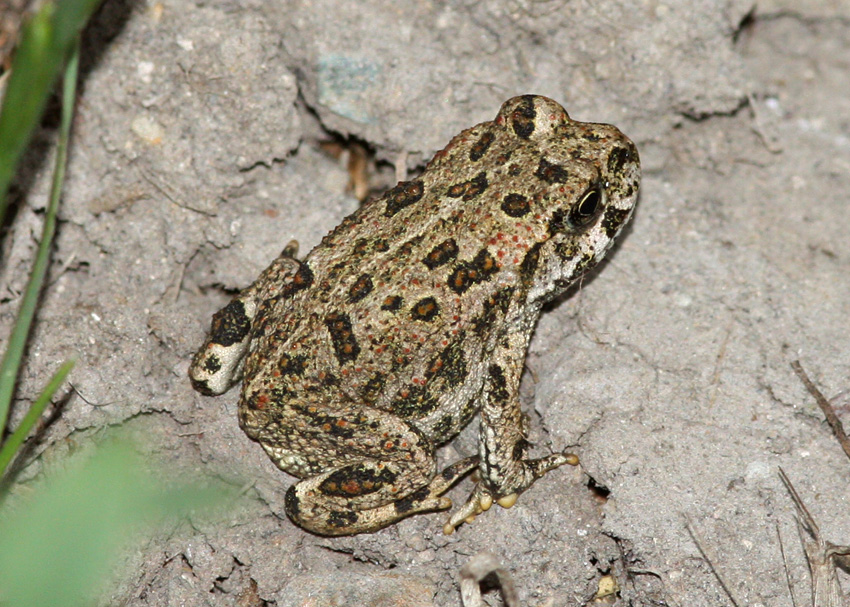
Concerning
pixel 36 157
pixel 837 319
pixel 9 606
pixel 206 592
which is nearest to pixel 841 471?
pixel 837 319

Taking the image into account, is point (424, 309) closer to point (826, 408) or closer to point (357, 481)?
point (357, 481)

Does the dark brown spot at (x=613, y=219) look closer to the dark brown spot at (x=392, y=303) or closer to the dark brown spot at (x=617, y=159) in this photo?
the dark brown spot at (x=617, y=159)

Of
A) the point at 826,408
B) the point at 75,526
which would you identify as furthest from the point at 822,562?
the point at 75,526

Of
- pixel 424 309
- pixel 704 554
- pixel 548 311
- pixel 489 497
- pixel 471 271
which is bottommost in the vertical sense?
pixel 704 554

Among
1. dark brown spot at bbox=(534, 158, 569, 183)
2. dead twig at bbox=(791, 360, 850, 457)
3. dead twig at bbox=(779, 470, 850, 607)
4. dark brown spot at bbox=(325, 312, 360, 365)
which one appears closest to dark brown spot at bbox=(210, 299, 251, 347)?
dark brown spot at bbox=(325, 312, 360, 365)

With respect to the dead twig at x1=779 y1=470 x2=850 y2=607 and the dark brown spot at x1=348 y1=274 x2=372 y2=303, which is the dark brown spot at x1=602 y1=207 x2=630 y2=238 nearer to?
the dark brown spot at x1=348 y1=274 x2=372 y2=303
